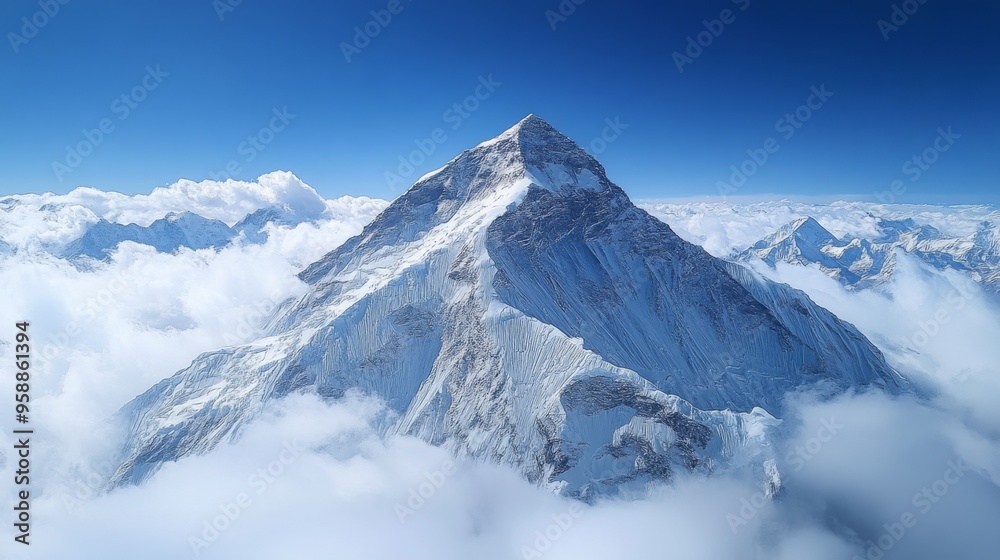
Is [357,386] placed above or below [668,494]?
below

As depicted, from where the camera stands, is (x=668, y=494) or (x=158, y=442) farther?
(x=158, y=442)

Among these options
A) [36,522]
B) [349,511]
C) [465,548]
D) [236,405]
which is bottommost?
[36,522]

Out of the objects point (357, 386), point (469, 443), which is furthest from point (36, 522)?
point (469, 443)

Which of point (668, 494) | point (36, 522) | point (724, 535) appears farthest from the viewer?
point (36, 522)

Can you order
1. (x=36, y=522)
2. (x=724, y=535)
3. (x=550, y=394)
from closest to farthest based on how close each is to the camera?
(x=724, y=535)
(x=550, y=394)
(x=36, y=522)

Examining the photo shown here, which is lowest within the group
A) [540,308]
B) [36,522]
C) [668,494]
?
[36,522]

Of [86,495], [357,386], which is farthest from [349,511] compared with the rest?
[86,495]

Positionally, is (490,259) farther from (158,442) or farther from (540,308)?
(158,442)

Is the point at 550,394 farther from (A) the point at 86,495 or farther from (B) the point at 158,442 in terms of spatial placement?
(A) the point at 86,495

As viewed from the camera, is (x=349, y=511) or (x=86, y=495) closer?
(x=349, y=511)

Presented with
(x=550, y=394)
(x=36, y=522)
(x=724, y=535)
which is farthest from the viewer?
(x=36, y=522)
